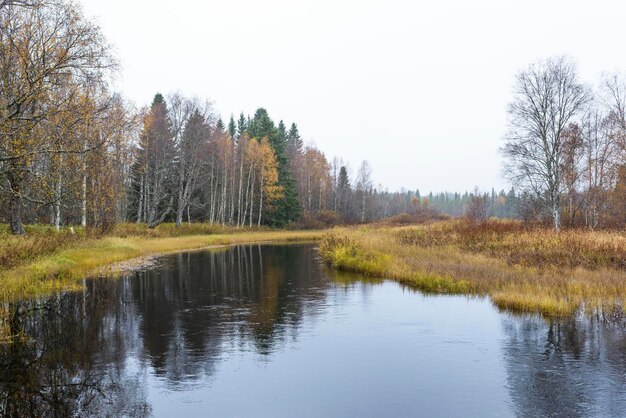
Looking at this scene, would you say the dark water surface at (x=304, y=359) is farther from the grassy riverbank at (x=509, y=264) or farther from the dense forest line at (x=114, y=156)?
the dense forest line at (x=114, y=156)

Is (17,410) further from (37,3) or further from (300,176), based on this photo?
(300,176)

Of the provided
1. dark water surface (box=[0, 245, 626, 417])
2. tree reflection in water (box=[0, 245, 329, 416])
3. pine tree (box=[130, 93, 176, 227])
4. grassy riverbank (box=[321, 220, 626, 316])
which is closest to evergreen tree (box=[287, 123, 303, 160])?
pine tree (box=[130, 93, 176, 227])

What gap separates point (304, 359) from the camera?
1079 centimetres

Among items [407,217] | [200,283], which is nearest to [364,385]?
[200,283]

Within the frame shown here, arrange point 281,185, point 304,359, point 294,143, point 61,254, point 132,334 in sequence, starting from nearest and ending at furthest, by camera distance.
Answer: point 304,359 < point 132,334 < point 61,254 < point 281,185 < point 294,143

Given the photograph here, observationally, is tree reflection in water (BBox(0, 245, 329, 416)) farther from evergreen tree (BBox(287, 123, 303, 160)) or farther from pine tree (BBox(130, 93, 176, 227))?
evergreen tree (BBox(287, 123, 303, 160))

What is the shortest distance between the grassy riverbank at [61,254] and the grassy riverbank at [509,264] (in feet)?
44.3

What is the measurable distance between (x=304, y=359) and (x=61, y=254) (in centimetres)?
1741

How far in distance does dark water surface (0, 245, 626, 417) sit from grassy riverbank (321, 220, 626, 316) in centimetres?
142

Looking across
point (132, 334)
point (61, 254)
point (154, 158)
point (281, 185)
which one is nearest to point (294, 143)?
point (281, 185)

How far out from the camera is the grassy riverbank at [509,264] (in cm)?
1570

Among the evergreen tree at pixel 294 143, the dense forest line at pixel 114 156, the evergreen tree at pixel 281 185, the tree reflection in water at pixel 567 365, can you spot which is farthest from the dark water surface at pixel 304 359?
the evergreen tree at pixel 294 143

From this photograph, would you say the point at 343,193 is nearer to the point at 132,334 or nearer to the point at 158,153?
the point at 158,153

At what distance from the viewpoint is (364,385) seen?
30.3 ft
